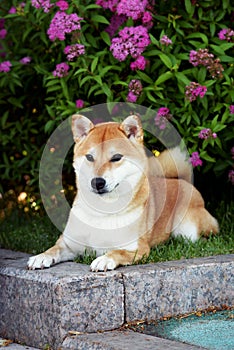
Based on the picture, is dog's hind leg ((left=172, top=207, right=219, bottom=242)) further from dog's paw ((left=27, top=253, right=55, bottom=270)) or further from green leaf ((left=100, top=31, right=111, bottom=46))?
green leaf ((left=100, top=31, right=111, bottom=46))

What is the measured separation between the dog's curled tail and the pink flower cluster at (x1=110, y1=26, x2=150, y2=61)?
0.70 m

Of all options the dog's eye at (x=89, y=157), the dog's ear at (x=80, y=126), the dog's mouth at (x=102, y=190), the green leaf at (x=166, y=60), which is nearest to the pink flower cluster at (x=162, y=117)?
the green leaf at (x=166, y=60)

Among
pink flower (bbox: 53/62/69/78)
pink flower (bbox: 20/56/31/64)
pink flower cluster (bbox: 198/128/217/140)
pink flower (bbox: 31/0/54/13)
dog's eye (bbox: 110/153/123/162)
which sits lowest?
pink flower cluster (bbox: 198/128/217/140)

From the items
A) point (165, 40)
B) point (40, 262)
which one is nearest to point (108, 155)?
point (40, 262)

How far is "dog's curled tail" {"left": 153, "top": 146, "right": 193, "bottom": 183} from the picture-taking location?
4934mm

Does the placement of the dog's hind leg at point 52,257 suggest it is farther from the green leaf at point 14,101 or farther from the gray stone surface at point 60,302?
the green leaf at point 14,101

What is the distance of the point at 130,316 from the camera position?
3707 mm

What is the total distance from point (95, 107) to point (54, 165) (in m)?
0.61

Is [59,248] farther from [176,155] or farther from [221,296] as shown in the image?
[176,155]

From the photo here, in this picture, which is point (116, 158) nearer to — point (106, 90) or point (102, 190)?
point (102, 190)

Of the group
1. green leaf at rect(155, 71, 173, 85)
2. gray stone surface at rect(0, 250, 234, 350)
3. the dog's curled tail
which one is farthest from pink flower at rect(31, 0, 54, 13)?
gray stone surface at rect(0, 250, 234, 350)

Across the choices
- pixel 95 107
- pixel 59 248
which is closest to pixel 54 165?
pixel 95 107

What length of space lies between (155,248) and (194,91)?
105 centimetres

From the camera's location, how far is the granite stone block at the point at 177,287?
3.72 meters
